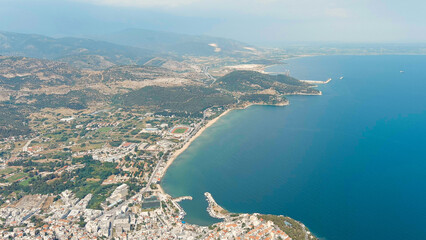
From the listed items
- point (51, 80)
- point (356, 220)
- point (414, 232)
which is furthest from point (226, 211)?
point (51, 80)

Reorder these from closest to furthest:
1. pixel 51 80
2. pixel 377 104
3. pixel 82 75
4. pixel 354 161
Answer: pixel 354 161
pixel 377 104
pixel 51 80
pixel 82 75

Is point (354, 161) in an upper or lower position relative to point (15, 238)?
upper

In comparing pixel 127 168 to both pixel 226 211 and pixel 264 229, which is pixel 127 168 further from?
pixel 264 229

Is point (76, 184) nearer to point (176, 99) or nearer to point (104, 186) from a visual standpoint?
point (104, 186)

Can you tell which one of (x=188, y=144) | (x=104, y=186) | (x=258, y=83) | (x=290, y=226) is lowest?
(x=104, y=186)

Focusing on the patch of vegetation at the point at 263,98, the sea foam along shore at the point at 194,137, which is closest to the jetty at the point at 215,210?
the sea foam along shore at the point at 194,137

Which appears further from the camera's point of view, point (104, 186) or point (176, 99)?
Answer: point (176, 99)

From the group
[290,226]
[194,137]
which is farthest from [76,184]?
[290,226]
